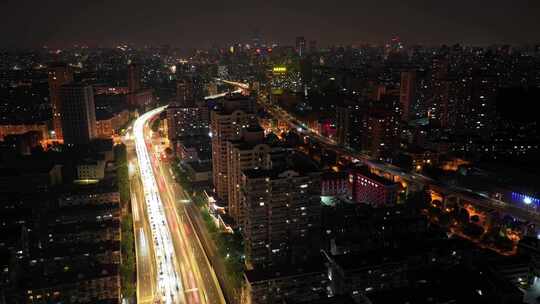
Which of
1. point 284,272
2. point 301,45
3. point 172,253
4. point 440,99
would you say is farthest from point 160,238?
point 301,45

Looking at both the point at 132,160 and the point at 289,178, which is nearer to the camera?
the point at 289,178

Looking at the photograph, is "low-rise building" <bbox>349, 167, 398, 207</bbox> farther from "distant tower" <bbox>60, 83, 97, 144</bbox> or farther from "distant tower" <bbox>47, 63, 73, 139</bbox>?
"distant tower" <bbox>47, 63, 73, 139</bbox>

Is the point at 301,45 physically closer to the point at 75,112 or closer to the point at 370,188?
the point at 75,112

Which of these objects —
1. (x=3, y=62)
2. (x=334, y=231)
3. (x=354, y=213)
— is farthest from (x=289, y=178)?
(x=3, y=62)

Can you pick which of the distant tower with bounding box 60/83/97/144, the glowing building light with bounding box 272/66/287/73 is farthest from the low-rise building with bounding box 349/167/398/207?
the glowing building light with bounding box 272/66/287/73

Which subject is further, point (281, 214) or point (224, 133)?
point (224, 133)

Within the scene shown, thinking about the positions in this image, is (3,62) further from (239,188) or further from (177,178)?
(239,188)
